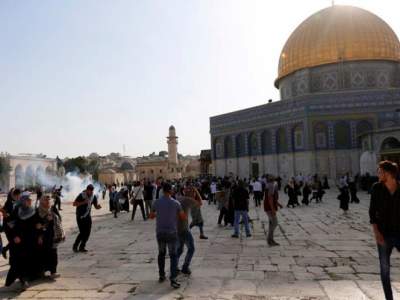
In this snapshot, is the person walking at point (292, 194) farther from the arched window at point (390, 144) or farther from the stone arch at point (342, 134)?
the stone arch at point (342, 134)

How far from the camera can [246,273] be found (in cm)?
576

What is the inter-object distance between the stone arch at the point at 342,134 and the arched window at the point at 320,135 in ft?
2.69

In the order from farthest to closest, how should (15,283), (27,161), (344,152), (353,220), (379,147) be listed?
(27,161) → (344,152) → (379,147) → (353,220) → (15,283)

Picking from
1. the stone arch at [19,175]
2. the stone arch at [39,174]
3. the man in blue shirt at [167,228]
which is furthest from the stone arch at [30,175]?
the man in blue shirt at [167,228]

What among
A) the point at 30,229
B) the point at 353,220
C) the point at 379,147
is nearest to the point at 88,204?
the point at 30,229

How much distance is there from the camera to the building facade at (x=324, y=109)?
99.1 ft

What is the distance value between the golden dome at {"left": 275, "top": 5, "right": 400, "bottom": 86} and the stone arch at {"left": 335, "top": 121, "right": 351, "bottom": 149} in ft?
20.2

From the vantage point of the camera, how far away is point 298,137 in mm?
31719

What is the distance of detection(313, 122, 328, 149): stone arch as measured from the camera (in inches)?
1208

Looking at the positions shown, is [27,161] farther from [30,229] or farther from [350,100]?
[30,229]

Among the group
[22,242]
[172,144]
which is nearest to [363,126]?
[22,242]

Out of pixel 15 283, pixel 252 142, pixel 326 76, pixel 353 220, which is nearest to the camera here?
pixel 15 283

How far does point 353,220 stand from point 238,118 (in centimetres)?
2636

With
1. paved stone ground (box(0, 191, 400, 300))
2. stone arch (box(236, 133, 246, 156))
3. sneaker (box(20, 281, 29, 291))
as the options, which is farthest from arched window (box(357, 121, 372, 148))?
sneaker (box(20, 281, 29, 291))
